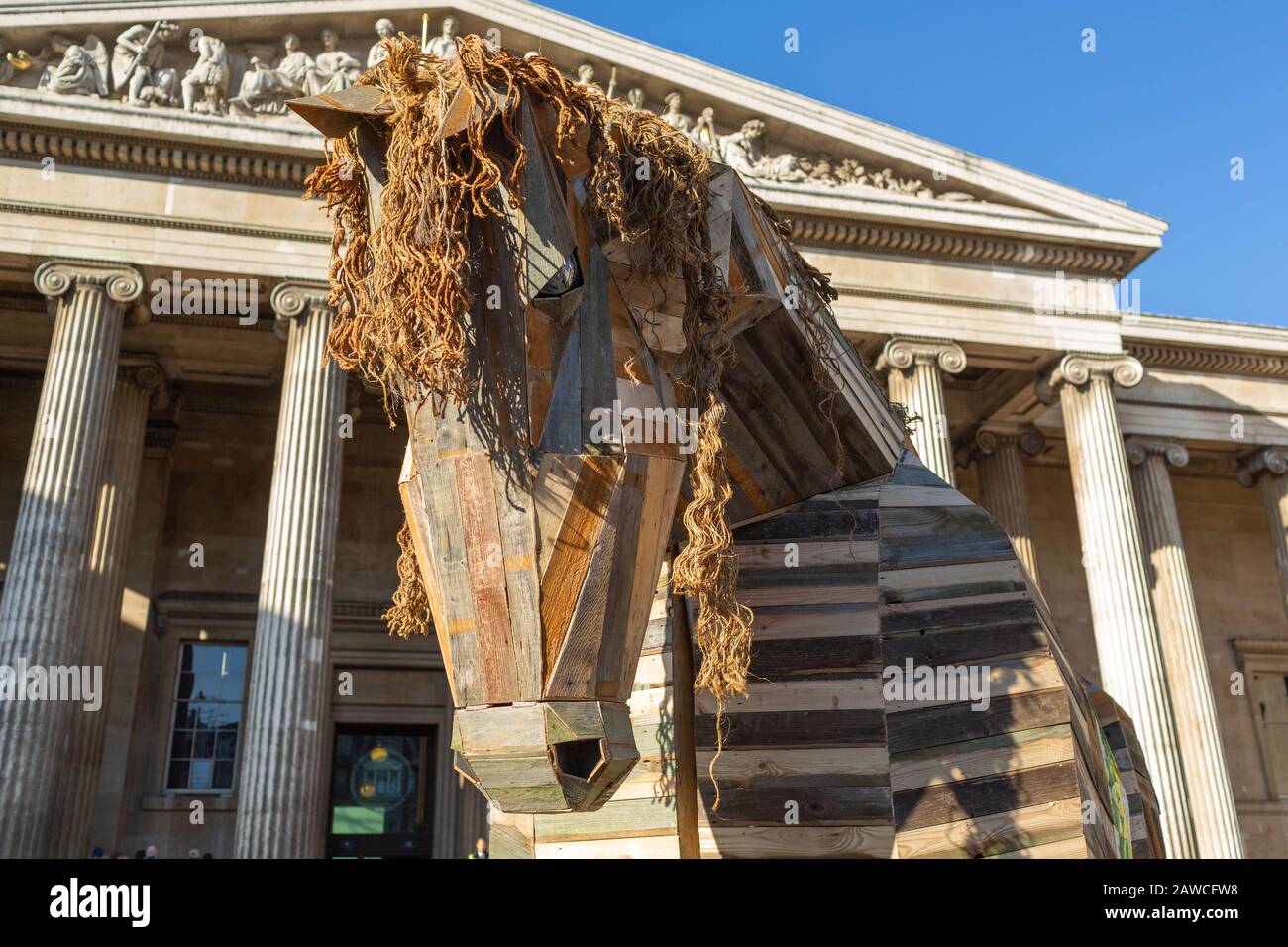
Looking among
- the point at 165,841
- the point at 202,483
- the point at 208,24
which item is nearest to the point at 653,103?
the point at 208,24

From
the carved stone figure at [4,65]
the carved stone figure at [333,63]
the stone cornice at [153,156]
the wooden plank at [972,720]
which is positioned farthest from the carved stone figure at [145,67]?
the wooden plank at [972,720]

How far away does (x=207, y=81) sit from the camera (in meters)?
16.9

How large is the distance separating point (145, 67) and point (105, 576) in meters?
7.70

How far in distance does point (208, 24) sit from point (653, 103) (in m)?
7.05

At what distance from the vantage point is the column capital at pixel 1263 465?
2236 centimetres

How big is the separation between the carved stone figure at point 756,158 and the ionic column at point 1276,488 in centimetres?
1116

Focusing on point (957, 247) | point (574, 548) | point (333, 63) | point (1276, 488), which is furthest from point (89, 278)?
point (1276, 488)

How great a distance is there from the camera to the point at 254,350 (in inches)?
787

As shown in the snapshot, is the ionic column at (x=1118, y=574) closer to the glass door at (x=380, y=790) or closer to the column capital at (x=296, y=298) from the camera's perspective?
the glass door at (x=380, y=790)

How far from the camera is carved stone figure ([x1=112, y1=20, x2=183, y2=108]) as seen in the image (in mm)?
16734

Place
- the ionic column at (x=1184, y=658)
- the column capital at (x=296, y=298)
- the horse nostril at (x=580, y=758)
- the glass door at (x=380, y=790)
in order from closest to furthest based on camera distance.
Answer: the horse nostril at (x=580, y=758) < the column capital at (x=296, y=298) < the ionic column at (x=1184, y=658) < the glass door at (x=380, y=790)

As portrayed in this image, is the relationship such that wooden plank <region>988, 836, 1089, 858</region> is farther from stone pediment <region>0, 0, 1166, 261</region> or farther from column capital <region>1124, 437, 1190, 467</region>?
column capital <region>1124, 437, 1190, 467</region>

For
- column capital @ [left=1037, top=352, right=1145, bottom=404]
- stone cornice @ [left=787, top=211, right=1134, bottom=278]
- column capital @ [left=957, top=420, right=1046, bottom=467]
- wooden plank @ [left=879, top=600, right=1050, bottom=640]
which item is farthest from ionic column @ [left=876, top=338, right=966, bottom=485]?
wooden plank @ [left=879, top=600, right=1050, bottom=640]
